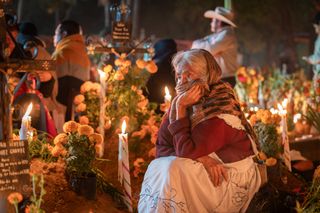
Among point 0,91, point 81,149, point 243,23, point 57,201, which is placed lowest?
point 57,201

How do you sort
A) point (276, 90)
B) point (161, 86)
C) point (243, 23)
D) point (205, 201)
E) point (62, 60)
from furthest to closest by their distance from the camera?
point (243, 23)
point (276, 90)
point (161, 86)
point (62, 60)
point (205, 201)

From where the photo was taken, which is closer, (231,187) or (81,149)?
(231,187)

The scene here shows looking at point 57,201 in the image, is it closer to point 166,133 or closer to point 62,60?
point 166,133

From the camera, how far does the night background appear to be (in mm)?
28109

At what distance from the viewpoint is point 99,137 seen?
574 cm

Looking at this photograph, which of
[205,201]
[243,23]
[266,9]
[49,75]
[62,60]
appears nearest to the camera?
[205,201]

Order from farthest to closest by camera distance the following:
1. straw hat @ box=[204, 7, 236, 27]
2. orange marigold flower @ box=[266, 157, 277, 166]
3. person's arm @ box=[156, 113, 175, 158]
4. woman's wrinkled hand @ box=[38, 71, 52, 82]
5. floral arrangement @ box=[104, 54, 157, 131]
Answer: straw hat @ box=[204, 7, 236, 27]
woman's wrinkled hand @ box=[38, 71, 52, 82]
floral arrangement @ box=[104, 54, 157, 131]
orange marigold flower @ box=[266, 157, 277, 166]
person's arm @ box=[156, 113, 175, 158]

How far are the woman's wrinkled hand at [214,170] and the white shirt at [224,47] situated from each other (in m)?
4.65

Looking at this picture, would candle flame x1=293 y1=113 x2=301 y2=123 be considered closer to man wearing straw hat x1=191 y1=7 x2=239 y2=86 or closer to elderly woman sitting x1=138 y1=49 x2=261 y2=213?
man wearing straw hat x1=191 y1=7 x2=239 y2=86

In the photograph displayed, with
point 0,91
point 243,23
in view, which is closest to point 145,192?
point 0,91

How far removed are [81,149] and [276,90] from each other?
24.0 feet

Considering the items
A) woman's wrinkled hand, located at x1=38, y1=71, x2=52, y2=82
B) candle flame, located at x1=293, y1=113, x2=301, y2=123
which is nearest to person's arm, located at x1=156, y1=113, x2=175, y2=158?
woman's wrinkled hand, located at x1=38, y1=71, x2=52, y2=82

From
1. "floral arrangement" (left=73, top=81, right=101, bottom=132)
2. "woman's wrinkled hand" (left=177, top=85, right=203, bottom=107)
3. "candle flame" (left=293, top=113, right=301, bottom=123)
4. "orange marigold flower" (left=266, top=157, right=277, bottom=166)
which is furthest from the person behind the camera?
"candle flame" (left=293, top=113, right=301, bottom=123)

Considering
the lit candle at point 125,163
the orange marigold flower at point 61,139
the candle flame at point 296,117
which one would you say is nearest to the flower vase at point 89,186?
the lit candle at point 125,163
